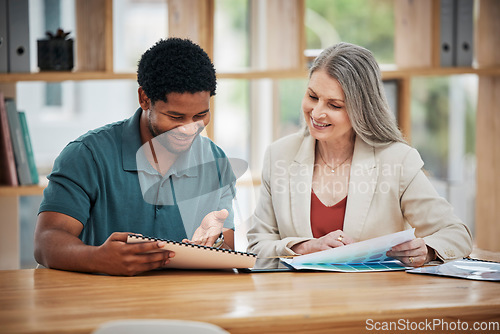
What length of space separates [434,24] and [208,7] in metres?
1.15

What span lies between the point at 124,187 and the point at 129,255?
0.32 metres

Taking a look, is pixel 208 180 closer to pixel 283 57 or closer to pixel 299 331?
pixel 299 331

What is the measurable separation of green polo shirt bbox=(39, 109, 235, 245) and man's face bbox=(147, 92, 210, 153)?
0.04m

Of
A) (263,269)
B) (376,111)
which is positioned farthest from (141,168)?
(376,111)

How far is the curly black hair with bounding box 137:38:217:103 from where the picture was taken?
146 cm

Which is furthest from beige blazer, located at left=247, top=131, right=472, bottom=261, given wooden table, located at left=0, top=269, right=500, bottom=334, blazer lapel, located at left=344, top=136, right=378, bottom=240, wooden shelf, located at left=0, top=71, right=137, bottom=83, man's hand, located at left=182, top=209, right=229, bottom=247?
wooden shelf, located at left=0, top=71, right=137, bottom=83

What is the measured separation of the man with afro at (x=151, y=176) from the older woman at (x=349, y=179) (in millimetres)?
298

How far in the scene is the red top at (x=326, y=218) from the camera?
179cm

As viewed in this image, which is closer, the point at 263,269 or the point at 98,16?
the point at 263,269

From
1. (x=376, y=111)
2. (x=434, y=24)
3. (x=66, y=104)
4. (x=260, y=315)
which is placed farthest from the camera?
(x=66, y=104)

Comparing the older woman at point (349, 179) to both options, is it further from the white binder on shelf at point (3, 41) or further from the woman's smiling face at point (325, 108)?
the white binder on shelf at point (3, 41)

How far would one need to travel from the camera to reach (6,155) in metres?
2.46

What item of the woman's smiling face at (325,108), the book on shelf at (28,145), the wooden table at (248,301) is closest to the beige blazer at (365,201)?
the woman's smiling face at (325,108)

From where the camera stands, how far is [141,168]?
5.11ft
